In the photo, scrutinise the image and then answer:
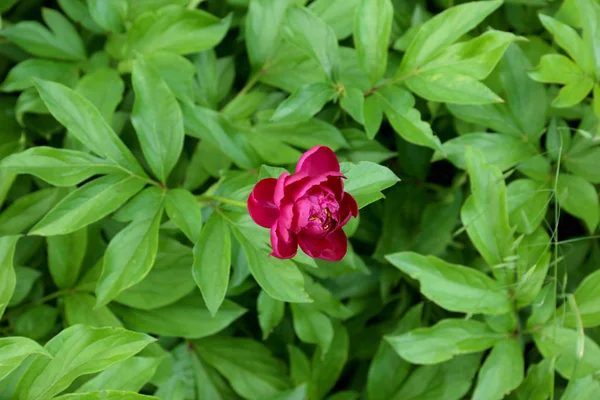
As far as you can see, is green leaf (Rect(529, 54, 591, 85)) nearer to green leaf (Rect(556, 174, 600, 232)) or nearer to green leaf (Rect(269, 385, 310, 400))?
green leaf (Rect(556, 174, 600, 232))

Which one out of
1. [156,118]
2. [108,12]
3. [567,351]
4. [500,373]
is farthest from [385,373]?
[108,12]

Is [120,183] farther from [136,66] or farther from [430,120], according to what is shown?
[430,120]

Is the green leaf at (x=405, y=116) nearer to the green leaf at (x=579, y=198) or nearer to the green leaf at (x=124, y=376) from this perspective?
the green leaf at (x=579, y=198)

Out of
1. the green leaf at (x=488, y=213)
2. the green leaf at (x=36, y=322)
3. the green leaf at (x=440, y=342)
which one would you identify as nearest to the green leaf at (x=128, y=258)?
the green leaf at (x=36, y=322)

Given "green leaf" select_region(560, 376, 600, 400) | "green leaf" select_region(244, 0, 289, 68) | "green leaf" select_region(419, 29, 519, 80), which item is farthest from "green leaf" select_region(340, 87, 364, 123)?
"green leaf" select_region(560, 376, 600, 400)

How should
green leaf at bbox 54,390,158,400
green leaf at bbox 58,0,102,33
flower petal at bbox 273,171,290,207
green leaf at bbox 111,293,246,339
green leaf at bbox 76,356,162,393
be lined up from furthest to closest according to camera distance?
green leaf at bbox 58,0,102,33, green leaf at bbox 111,293,246,339, green leaf at bbox 76,356,162,393, green leaf at bbox 54,390,158,400, flower petal at bbox 273,171,290,207

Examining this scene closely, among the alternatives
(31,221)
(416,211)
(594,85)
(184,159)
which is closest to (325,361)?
(416,211)
